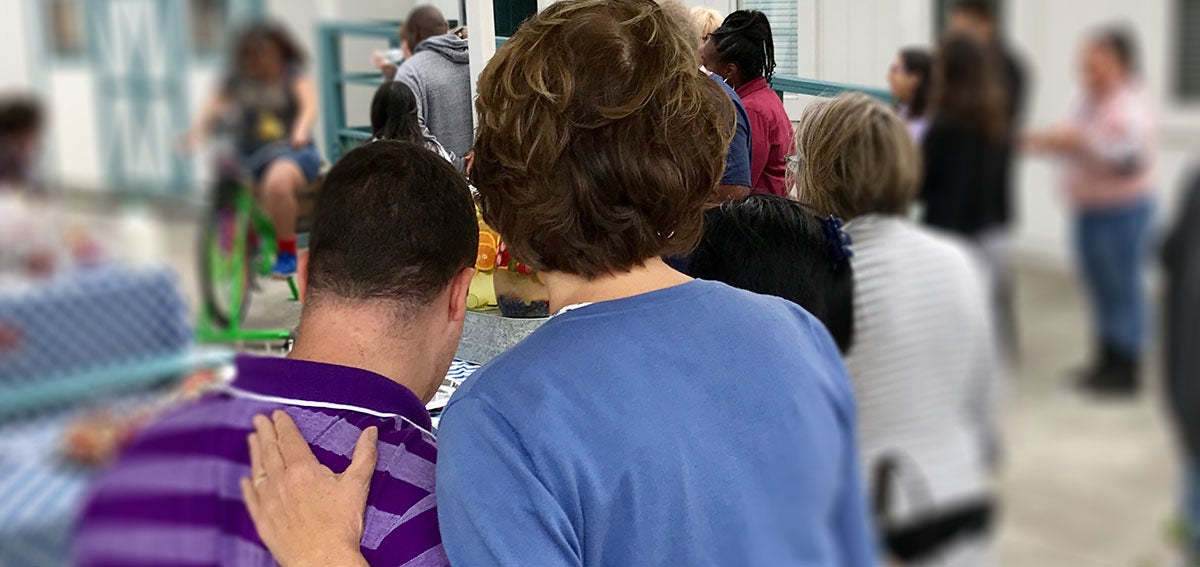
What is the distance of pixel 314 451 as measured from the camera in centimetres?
45

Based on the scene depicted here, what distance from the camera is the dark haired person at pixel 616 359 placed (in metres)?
0.35

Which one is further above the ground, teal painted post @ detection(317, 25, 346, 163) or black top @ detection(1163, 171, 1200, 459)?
teal painted post @ detection(317, 25, 346, 163)

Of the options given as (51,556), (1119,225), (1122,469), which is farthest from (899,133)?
(51,556)

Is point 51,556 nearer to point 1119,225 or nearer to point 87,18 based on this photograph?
point 87,18

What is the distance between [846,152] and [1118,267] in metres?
0.77

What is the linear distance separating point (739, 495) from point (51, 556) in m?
2.09

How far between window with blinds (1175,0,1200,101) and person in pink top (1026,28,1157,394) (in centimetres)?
3

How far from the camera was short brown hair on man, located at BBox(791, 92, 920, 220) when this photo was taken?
0.47 m

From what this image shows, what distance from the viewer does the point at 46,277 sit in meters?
2.03

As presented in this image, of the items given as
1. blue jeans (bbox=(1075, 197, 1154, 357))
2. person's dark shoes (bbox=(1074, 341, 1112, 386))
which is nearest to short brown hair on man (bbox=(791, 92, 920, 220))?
blue jeans (bbox=(1075, 197, 1154, 357))

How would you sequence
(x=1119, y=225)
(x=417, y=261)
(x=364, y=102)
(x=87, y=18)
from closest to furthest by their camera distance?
(x=417, y=261), (x=364, y=102), (x=1119, y=225), (x=87, y=18)

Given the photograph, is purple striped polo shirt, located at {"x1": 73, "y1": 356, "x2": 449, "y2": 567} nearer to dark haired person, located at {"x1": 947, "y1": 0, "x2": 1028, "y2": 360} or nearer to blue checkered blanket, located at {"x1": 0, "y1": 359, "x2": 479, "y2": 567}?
dark haired person, located at {"x1": 947, "y1": 0, "x2": 1028, "y2": 360}

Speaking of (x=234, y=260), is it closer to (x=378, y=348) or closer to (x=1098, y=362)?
(x=378, y=348)

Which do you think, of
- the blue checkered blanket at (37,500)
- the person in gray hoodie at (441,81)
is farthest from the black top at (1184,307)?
the blue checkered blanket at (37,500)
